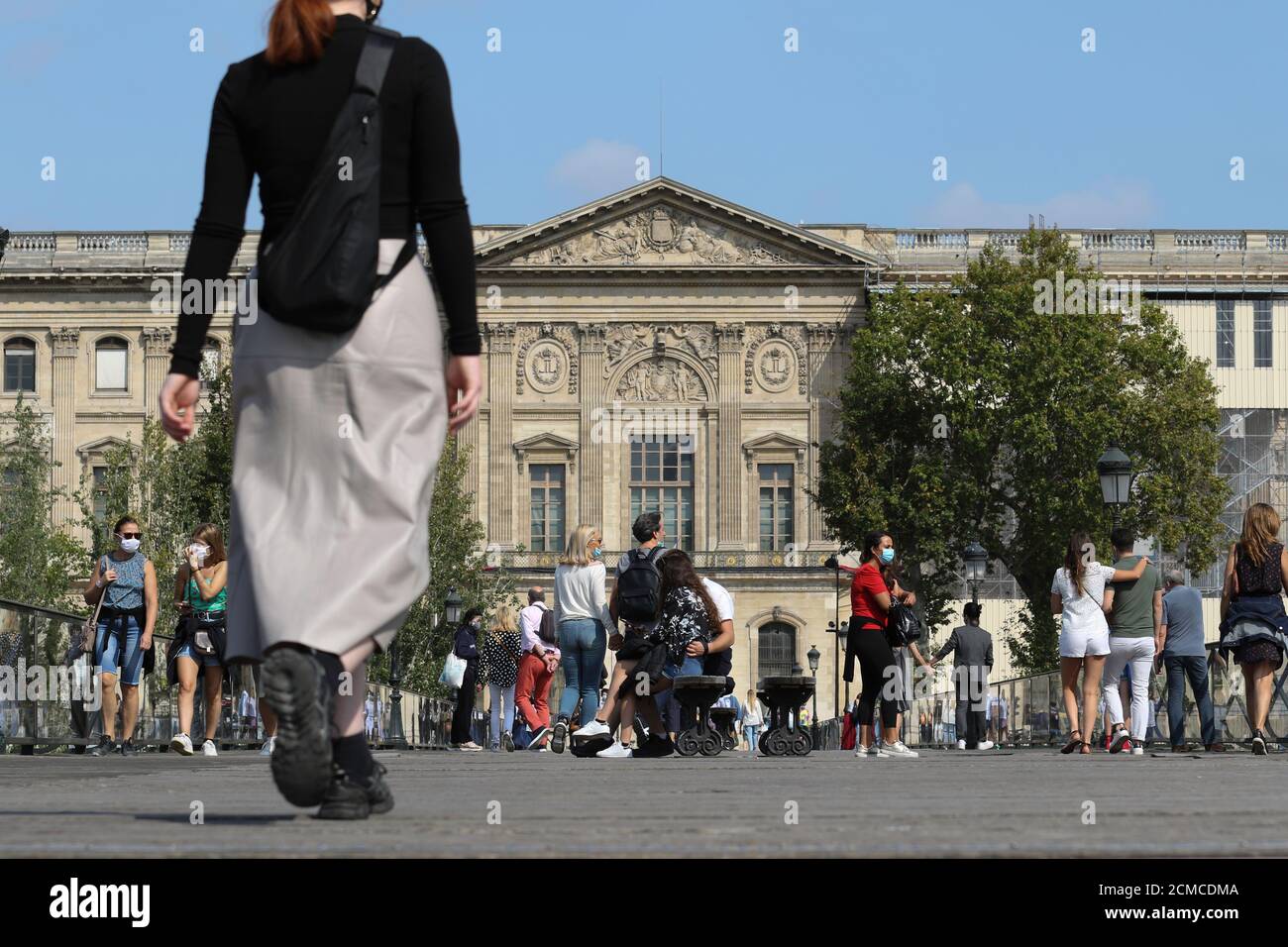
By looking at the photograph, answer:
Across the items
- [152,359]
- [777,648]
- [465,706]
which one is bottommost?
[777,648]

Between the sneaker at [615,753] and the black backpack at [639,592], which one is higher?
the black backpack at [639,592]

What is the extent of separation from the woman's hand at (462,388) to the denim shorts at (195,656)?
11.3m

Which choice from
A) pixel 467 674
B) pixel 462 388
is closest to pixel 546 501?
pixel 467 674

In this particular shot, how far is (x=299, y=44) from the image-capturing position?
20.1 feet

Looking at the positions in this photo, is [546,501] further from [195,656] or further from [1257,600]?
[1257,600]

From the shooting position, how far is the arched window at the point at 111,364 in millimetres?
76375

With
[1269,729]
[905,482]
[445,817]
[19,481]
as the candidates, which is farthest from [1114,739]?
[19,481]

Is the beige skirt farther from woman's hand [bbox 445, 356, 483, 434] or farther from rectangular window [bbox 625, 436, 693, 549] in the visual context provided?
rectangular window [bbox 625, 436, 693, 549]

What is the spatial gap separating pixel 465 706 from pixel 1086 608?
42.1ft

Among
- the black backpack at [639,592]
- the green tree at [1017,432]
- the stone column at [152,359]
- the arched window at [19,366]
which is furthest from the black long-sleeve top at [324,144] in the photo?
the arched window at [19,366]

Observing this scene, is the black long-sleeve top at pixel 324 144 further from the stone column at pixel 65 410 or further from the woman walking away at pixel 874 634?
the stone column at pixel 65 410

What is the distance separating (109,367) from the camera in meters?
76.5

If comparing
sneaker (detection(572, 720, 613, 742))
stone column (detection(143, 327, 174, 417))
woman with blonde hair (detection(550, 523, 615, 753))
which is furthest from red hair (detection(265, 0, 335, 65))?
stone column (detection(143, 327, 174, 417))

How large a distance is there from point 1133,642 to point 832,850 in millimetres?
14152
